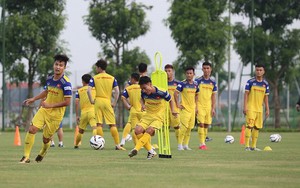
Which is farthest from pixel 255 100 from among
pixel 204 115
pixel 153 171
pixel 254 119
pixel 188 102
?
pixel 153 171

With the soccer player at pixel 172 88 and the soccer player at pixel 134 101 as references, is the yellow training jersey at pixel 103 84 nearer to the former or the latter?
the soccer player at pixel 134 101

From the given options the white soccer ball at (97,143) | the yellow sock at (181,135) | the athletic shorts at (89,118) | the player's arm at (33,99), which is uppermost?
the player's arm at (33,99)

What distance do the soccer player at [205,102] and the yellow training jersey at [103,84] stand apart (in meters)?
2.85

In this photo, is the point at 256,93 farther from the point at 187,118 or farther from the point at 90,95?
the point at 90,95

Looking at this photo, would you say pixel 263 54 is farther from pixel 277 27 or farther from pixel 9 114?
pixel 9 114

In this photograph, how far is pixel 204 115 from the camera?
25.5 metres

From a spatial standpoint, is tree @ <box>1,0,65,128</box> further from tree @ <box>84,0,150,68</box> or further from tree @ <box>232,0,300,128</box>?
tree @ <box>232,0,300,128</box>

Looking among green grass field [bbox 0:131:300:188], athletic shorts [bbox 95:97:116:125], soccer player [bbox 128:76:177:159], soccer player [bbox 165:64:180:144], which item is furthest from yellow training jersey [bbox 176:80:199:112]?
soccer player [bbox 128:76:177:159]

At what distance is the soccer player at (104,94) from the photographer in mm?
23594

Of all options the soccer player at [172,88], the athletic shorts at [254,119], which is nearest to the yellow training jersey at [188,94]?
the soccer player at [172,88]

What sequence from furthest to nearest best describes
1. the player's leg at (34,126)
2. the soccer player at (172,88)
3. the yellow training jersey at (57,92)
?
the soccer player at (172,88) → the player's leg at (34,126) → the yellow training jersey at (57,92)

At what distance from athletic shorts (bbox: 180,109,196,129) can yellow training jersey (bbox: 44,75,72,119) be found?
7561 mm

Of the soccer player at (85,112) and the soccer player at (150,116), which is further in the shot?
the soccer player at (85,112)

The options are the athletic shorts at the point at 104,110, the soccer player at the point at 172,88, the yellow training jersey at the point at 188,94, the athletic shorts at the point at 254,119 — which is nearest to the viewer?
the athletic shorts at the point at 254,119
